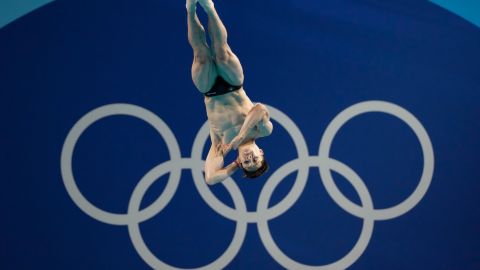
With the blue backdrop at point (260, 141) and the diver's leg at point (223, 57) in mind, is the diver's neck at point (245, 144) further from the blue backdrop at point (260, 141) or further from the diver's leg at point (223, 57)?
the blue backdrop at point (260, 141)

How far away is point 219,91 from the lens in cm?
668

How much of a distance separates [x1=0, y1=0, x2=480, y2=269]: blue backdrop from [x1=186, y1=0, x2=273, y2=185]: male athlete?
3.15 meters

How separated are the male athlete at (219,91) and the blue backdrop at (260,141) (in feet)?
10.3

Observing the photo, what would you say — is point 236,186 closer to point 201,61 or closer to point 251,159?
point 201,61

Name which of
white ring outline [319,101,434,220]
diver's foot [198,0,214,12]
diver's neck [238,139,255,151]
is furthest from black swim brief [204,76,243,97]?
white ring outline [319,101,434,220]

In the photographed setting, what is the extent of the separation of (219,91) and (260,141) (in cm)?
330

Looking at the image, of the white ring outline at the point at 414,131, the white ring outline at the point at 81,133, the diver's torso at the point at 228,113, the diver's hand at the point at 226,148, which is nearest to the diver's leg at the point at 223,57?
the diver's torso at the point at 228,113

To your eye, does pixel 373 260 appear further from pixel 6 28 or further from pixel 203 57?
pixel 6 28

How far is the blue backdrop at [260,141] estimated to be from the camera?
9.86 m

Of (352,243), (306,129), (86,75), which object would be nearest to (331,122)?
(306,129)

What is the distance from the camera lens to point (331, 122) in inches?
394

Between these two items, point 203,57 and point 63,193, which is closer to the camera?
point 203,57

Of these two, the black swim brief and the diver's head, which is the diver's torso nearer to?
the black swim brief

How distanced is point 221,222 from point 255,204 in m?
0.57
